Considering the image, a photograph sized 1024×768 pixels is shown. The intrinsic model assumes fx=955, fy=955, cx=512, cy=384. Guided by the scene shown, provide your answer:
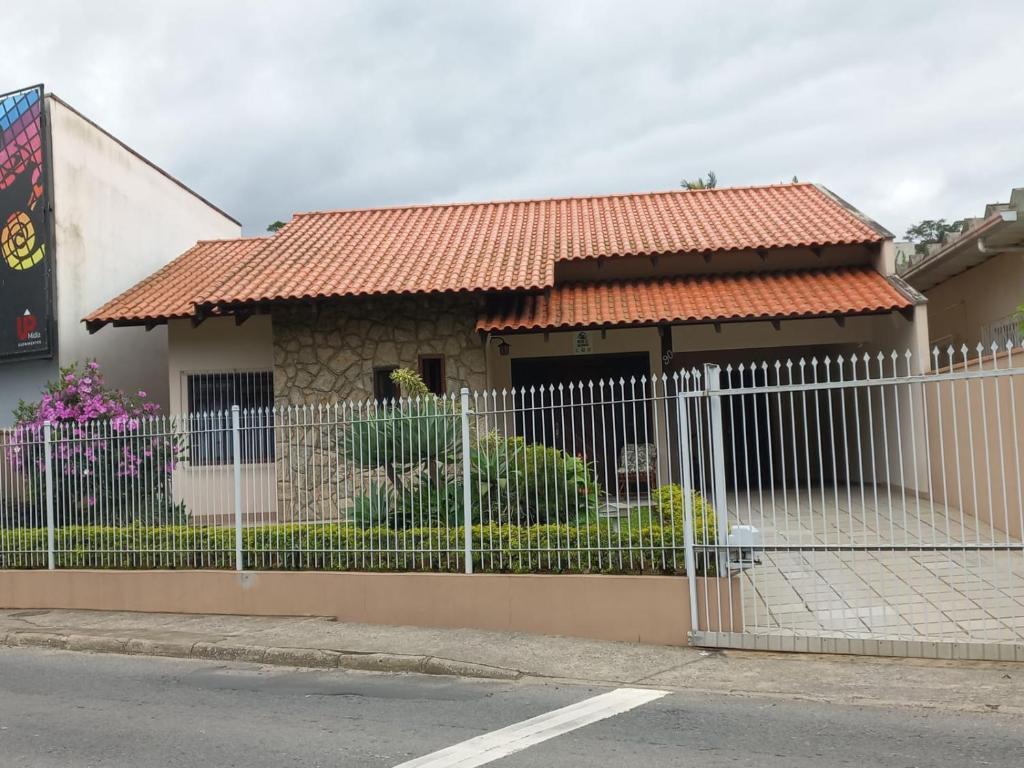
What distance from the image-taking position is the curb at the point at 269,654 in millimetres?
7113

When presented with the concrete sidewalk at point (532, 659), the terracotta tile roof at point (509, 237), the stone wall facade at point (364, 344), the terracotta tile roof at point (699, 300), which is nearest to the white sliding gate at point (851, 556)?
the concrete sidewalk at point (532, 659)

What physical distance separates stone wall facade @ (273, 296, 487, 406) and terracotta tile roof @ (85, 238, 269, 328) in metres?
1.48

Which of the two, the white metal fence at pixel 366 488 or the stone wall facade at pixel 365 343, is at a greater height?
the stone wall facade at pixel 365 343

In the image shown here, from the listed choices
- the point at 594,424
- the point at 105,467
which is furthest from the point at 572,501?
the point at 105,467

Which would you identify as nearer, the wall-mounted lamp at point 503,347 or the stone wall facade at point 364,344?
the stone wall facade at point 364,344

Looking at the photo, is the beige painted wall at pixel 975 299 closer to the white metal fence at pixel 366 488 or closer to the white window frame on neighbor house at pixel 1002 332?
the white window frame on neighbor house at pixel 1002 332

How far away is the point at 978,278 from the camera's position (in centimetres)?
1359

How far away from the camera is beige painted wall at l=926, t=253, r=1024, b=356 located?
40.5 feet

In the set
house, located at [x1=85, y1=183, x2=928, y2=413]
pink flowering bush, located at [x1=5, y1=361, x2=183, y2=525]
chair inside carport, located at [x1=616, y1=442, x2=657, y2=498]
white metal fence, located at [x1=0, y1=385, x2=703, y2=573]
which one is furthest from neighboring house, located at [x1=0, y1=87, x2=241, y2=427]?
chair inside carport, located at [x1=616, y1=442, x2=657, y2=498]

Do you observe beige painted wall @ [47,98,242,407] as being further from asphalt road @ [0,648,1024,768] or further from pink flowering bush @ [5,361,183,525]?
asphalt road @ [0,648,1024,768]

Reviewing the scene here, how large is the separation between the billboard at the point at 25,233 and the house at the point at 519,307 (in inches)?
40.2

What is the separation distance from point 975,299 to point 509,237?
23.0 feet

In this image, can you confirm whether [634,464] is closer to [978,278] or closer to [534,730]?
[534,730]

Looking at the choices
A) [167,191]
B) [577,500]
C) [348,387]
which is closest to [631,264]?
[348,387]
